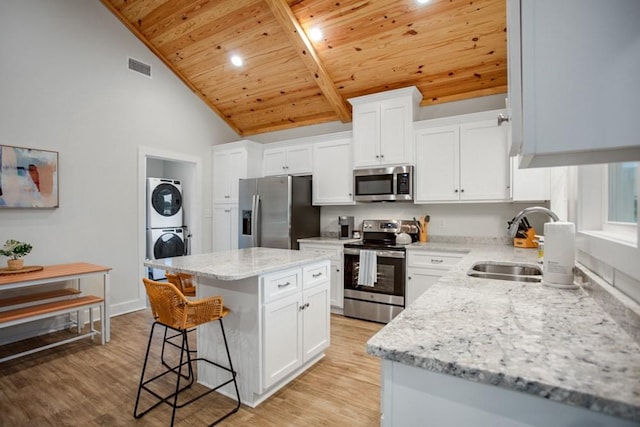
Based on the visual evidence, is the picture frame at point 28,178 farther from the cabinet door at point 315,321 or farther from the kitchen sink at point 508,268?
the kitchen sink at point 508,268

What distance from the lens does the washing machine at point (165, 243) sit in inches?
197

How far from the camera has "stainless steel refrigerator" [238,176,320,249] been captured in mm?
4086

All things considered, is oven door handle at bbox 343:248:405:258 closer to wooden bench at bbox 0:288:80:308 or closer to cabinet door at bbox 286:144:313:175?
cabinet door at bbox 286:144:313:175

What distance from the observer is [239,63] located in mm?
4195

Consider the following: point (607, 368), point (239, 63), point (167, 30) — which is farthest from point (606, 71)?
point (167, 30)

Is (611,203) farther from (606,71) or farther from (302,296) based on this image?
(302,296)

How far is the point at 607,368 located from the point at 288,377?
6.84ft

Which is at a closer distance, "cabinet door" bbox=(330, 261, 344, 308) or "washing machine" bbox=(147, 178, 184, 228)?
"cabinet door" bbox=(330, 261, 344, 308)

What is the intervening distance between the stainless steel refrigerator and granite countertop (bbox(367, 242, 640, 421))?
3.01m

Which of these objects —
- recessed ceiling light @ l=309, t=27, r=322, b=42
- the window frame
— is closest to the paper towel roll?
the window frame

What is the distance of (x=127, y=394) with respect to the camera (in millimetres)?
2209

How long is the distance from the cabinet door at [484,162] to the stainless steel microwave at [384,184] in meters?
0.58

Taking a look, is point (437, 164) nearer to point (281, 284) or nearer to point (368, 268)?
point (368, 268)

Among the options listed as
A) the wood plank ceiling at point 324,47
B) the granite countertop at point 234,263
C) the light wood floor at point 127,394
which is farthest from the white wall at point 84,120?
the granite countertop at point 234,263
